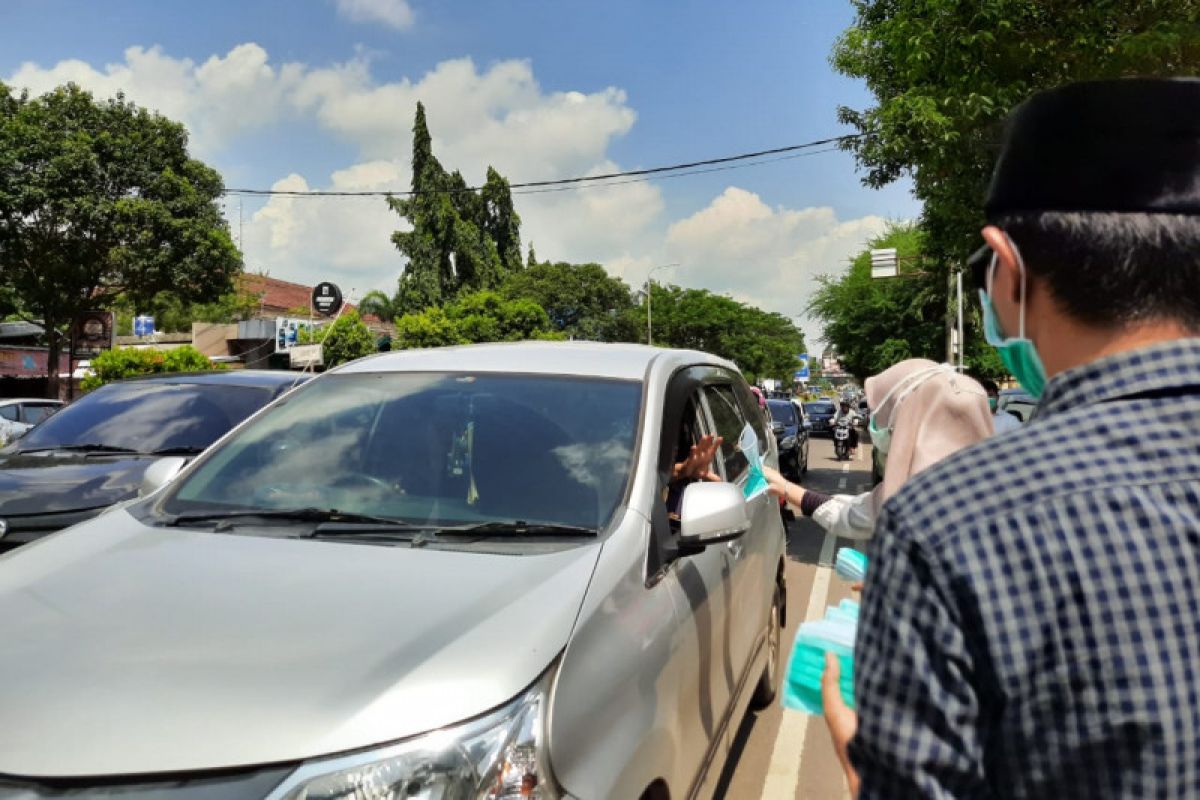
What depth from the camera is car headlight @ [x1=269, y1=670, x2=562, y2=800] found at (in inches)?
58.5

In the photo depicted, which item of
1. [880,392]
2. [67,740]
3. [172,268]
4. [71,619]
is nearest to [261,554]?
[71,619]

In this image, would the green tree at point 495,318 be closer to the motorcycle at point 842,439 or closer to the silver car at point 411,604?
the motorcycle at point 842,439

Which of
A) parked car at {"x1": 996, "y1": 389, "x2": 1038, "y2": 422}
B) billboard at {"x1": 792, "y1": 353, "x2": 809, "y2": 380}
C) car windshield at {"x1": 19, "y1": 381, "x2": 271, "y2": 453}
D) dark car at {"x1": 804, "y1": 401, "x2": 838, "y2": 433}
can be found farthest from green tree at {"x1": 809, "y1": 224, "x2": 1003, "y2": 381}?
car windshield at {"x1": 19, "y1": 381, "x2": 271, "y2": 453}

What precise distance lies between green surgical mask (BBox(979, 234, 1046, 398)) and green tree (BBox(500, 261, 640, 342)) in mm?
51463

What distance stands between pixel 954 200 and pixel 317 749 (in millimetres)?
8910

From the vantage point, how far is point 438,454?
2.92m

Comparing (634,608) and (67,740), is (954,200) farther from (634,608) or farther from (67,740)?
(67,740)

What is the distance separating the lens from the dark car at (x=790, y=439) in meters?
13.6

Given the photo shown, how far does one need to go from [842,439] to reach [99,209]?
1952 cm

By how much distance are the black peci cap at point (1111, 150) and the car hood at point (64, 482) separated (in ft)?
15.9

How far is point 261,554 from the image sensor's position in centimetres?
228

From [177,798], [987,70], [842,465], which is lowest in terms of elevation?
[842,465]

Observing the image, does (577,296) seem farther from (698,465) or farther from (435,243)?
(698,465)

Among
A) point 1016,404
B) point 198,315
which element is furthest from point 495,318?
point 1016,404
